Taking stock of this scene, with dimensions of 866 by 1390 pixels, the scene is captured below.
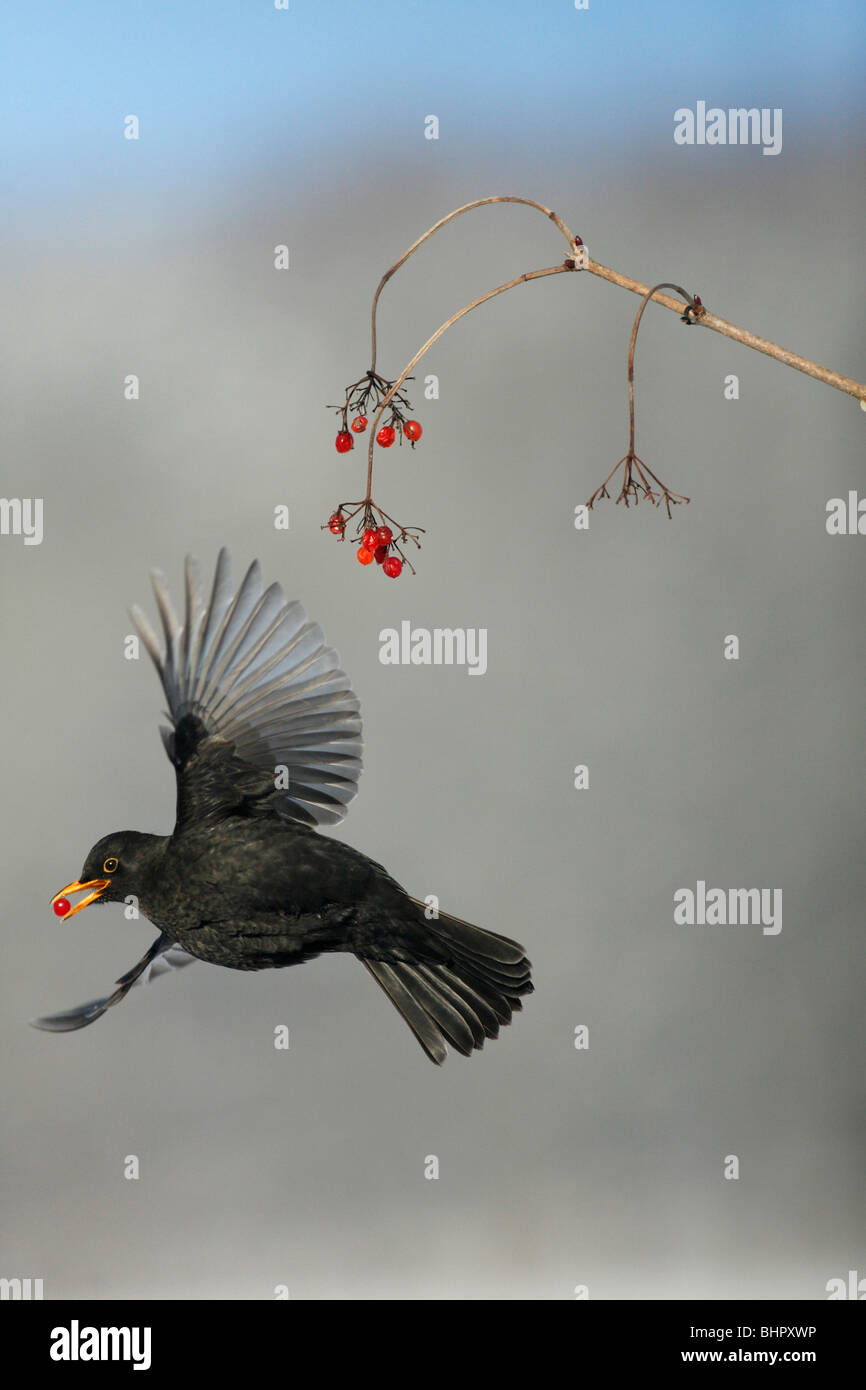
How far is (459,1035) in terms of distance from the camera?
119cm

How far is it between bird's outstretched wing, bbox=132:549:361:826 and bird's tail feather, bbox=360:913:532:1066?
180mm

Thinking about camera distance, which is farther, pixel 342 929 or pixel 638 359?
pixel 638 359

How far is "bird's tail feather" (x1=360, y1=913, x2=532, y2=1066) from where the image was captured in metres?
1.16

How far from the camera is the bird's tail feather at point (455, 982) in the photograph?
1.16m

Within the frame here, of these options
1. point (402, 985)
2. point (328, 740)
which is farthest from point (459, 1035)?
point (328, 740)
